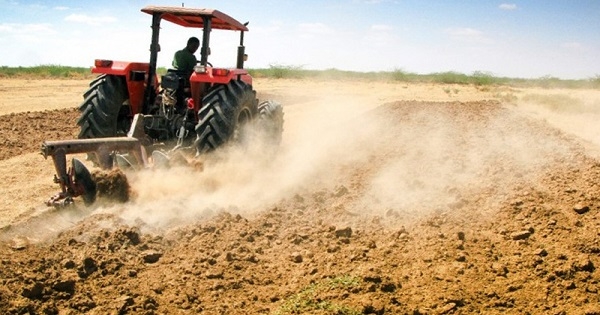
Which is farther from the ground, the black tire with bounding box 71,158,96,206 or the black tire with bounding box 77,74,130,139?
the black tire with bounding box 77,74,130,139

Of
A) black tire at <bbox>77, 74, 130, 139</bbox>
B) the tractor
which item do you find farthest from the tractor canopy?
black tire at <bbox>77, 74, 130, 139</bbox>

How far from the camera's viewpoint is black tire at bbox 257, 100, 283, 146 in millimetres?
7922

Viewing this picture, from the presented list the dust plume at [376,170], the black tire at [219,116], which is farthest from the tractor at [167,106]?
the dust plume at [376,170]

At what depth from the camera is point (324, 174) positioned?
766 cm

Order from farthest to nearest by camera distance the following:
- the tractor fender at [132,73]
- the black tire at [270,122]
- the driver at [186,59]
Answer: the black tire at [270,122]
the driver at [186,59]
the tractor fender at [132,73]

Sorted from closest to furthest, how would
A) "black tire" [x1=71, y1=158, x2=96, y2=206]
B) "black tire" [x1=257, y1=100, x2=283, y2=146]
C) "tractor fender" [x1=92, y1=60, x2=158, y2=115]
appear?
"black tire" [x1=71, y1=158, x2=96, y2=206] < "tractor fender" [x1=92, y1=60, x2=158, y2=115] < "black tire" [x1=257, y1=100, x2=283, y2=146]

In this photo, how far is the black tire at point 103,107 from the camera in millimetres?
7000

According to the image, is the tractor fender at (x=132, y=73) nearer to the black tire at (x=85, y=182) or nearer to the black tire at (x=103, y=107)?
the black tire at (x=103, y=107)

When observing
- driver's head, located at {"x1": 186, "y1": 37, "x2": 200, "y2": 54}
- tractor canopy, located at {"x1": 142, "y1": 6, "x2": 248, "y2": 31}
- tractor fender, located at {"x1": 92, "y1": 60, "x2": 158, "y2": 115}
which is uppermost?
tractor canopy, located at {"x1": 142, "y1": 6, "x2": 248, "y2": 31}

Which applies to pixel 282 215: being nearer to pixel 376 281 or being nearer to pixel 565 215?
pixel 376 281

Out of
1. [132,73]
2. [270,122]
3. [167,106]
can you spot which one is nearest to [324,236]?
[167,106]

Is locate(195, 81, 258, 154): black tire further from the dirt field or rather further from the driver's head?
the driver's head

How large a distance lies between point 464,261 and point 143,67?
4.97 meters

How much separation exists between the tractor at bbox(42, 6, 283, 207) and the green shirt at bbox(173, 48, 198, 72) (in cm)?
7
